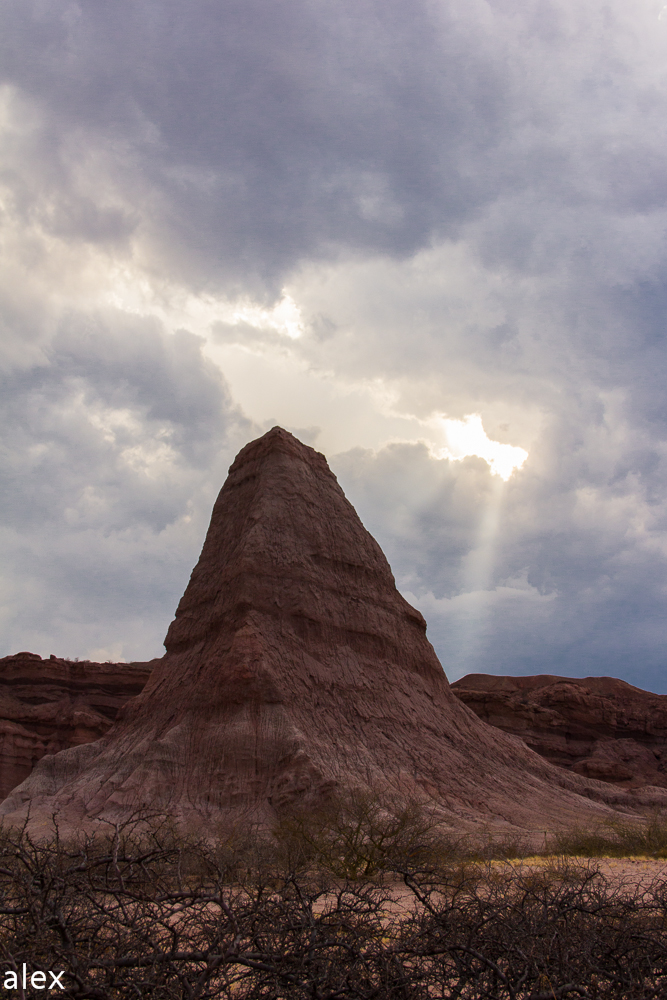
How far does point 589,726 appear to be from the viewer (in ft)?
144

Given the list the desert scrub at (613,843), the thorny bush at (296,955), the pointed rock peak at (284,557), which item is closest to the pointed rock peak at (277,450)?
the pointed rock peak at (284,557)

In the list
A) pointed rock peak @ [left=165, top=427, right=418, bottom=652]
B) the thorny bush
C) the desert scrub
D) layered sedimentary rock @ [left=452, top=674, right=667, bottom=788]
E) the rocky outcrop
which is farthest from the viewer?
layered sedimentary rock @ [left=452, top=674, right=667, bottom=788]

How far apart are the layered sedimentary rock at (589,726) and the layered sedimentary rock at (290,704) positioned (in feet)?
38.7

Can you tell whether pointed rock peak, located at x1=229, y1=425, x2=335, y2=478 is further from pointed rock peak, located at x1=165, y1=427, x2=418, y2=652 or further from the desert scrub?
the desert scrub

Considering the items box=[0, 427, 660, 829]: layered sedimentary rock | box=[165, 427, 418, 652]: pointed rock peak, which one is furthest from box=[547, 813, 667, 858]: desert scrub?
box=[165, 427, 418, 652]: pointed rock peak

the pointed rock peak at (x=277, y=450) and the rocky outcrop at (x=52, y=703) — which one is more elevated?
the pointed rock peak at (x=277, y=450)

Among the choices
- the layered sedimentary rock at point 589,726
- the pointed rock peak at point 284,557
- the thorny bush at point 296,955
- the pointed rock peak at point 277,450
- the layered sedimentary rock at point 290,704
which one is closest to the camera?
the thorny bush at point 296,955

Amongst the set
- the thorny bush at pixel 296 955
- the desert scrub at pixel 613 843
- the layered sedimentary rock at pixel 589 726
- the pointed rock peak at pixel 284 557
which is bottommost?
the desert scrub at pixel 613 843

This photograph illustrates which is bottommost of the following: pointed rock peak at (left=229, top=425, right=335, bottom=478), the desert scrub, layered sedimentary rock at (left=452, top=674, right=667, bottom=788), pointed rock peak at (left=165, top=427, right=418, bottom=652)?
the desert scrub

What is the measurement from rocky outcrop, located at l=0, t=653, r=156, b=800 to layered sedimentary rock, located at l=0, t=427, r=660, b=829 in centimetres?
1457

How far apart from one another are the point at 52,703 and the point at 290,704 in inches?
1029

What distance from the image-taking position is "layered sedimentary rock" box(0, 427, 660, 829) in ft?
60.8

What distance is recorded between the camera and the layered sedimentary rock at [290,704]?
18.5 metres

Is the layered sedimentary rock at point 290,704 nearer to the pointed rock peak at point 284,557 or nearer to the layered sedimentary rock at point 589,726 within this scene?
the pointed rock peak at point 284,557
